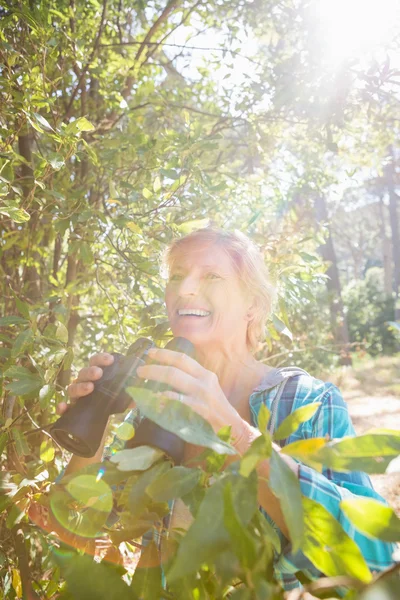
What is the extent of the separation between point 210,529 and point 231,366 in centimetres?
122

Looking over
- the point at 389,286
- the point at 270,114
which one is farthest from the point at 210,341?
the point at 389,286

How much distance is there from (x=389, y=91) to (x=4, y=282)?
2.49 meters

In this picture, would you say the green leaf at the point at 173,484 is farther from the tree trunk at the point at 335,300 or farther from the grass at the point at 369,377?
the tree trunk at the point at 335,300

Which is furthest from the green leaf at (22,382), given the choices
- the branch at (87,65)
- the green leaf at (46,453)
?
the branch at (87,65)

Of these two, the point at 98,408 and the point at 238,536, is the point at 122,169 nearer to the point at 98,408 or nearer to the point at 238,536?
the point at 98,408

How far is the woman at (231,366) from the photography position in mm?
889

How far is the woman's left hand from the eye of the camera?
87cm

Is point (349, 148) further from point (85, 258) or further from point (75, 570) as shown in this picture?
point (75, 570)

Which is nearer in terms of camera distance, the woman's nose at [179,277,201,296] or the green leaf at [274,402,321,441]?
the green leaf at [274,402,321,441]

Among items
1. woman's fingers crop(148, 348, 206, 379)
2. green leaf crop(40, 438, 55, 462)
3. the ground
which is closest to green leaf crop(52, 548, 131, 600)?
woman's fingers crop(148, 348, 206, 379)

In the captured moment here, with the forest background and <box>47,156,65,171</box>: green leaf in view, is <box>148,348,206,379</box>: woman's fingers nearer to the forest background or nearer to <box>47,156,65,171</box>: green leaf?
the forest background

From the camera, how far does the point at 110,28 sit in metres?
3.23

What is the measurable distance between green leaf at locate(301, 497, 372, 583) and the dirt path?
5.09m

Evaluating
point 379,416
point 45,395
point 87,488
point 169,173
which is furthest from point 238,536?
point 379,416
